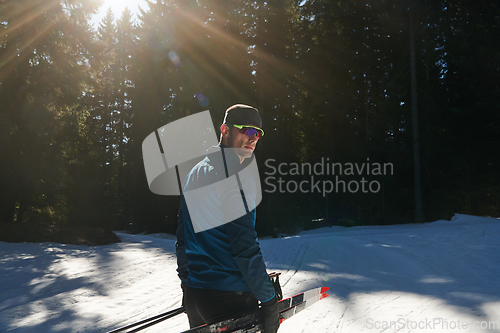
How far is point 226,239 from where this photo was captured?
1770 millimetres

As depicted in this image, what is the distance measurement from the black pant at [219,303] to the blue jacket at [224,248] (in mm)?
46

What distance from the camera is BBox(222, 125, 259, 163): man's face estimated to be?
76.5 inches

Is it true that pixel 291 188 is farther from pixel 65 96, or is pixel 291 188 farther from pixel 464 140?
pixel 65 96

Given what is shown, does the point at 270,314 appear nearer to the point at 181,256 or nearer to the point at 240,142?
the point at 181,256

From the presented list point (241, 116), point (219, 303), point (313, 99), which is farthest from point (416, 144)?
point (219, 303)

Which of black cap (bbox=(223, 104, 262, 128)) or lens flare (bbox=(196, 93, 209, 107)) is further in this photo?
lens flare (bbox=(196, 93, 209, 107))

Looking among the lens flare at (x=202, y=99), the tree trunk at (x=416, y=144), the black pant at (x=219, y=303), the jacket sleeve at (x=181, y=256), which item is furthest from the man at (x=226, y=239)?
the lens flare at (x=202, y=99)

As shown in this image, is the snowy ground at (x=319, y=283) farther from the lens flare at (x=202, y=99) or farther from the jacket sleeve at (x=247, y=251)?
the lens flare at (x=202, y=99)

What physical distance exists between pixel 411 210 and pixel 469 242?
18701 millimetres

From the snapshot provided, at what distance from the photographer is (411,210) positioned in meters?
26.4

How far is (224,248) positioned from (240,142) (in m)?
0.62

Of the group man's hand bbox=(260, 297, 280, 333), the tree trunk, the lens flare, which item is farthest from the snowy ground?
the lens flare

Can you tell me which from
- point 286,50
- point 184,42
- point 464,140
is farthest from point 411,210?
point 184,42

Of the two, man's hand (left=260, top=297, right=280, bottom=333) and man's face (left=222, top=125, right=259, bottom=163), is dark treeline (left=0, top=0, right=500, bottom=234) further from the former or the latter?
man's hand (left=260, top=297, right=280, bottom=333)
